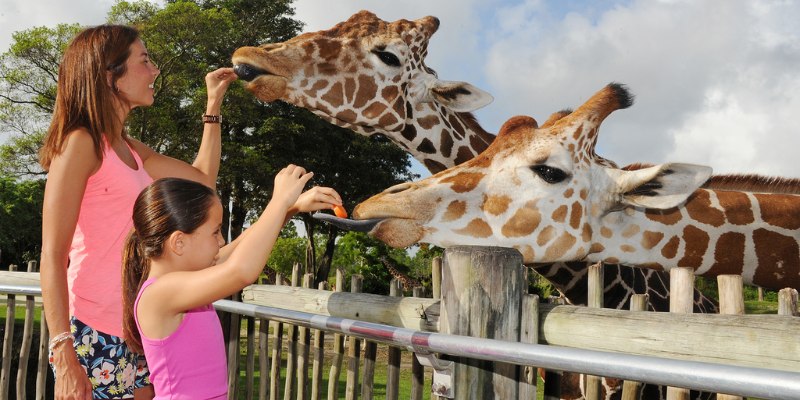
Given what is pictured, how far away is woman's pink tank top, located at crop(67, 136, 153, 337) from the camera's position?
2559mm

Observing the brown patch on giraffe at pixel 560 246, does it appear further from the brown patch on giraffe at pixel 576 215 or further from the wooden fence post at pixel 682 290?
the wooden fence post at pixel 682 290

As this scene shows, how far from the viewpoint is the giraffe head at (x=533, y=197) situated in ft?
11.7

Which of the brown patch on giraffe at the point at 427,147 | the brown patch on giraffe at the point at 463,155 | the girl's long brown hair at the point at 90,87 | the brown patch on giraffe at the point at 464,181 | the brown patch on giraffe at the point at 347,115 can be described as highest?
the brown patch on giraffe at the point at 347,115

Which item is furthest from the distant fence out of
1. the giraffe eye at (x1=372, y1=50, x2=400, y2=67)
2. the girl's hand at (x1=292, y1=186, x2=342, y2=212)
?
the giraffe eye at (x1=372, y1=50, x2=400, y2=67)

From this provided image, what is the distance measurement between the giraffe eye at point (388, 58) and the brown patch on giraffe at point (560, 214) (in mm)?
2449

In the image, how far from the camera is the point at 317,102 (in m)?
5.70

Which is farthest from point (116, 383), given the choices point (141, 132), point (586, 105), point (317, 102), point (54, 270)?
point (141, 132)

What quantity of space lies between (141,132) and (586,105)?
1991cm

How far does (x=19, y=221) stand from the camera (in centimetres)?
3170

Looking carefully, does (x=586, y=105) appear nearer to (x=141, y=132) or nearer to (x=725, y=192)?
(x=725, y=192)

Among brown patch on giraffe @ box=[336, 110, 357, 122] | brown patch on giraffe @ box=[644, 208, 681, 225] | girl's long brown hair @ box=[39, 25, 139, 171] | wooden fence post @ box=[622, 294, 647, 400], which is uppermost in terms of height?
brown patch on giraffe @ box=[336, 110, 357, 122]

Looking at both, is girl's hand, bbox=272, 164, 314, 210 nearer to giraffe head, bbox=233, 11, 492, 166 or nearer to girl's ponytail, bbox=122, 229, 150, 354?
girl's ponytail, bbox=122, 229, 150, 354

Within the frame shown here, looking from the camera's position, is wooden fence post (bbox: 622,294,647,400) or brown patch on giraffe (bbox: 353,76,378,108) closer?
wooden fence post (bbox: 622,294,647,400)

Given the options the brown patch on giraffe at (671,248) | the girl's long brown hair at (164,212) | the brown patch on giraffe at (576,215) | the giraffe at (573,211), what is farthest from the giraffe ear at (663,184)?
the girl's long brown hair at (164,212)
